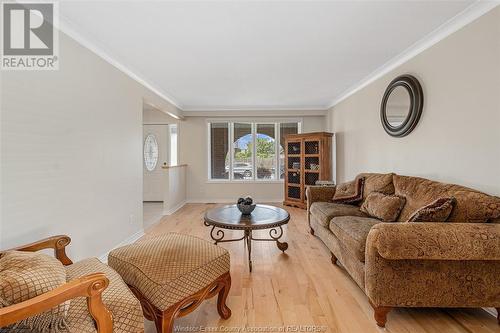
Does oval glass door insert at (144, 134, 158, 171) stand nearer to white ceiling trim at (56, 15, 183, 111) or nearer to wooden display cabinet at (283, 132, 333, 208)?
white ceiling trim at (56, 15, 183, 111)

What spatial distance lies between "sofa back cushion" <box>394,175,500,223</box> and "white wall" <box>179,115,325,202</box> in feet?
12.1

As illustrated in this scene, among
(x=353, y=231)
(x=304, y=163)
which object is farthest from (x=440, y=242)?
(x=304, y=163)

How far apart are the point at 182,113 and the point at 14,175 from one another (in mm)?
4169

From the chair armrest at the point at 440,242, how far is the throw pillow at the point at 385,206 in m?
0.82

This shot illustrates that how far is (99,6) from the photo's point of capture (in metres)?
1.89

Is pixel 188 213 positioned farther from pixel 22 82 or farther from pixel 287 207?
pixel 22 82

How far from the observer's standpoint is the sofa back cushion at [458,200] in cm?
168

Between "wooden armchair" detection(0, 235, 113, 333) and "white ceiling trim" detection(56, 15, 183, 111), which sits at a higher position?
"white ceiling trim" detection(56, 15, 183, 111)

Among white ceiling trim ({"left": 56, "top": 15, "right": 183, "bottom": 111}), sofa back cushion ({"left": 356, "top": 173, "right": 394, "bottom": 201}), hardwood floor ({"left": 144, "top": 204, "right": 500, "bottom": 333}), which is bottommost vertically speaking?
hardwood floor ({"left": 144, "top": 204, "right": 500, "bottom": 333})

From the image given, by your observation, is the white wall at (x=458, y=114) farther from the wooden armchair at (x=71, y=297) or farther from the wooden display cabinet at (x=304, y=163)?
the wooden armchair at (x=71, y=297)

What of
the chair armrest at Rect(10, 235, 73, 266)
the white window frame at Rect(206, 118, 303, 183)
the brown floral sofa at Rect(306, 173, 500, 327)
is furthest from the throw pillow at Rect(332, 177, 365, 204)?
the chair armrest at Rect(10, 235, 73, 266)

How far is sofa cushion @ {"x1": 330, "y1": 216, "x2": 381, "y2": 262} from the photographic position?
6.33 feet

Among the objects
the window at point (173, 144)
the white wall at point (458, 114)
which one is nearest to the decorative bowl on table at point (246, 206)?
the white wall at point (458, 114)

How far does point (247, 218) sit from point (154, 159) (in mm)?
4468
